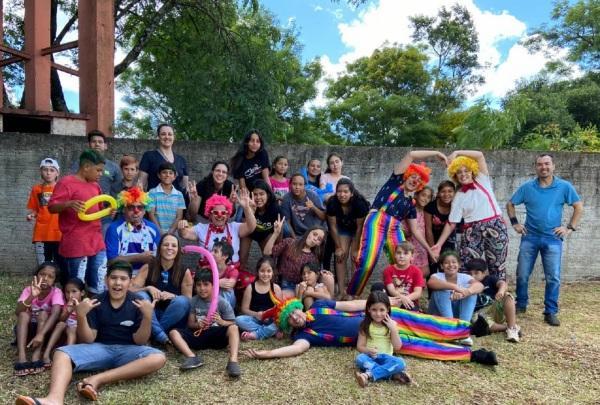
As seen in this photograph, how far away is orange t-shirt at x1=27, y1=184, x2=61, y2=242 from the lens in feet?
18.3

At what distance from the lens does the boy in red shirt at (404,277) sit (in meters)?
4.82

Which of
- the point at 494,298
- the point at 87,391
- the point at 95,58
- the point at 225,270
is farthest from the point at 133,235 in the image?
the point at 95,58

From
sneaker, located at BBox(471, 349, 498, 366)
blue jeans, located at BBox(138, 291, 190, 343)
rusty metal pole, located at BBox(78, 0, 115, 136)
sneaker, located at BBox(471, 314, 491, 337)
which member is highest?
rusty metal pole, located at BBox(78, 0, 115, 136)

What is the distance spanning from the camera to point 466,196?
5.35 meters

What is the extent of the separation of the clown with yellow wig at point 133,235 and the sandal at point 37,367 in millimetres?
1152

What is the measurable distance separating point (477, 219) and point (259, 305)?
2480 mm

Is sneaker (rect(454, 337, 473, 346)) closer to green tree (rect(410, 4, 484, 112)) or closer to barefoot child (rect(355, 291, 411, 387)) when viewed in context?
barefoot child (rect(355, 291, 411, 387))

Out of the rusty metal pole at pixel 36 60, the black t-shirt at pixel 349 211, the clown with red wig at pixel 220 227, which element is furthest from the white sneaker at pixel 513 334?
the rusty metal pole at pixel 36 60

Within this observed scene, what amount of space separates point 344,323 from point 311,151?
3.20m

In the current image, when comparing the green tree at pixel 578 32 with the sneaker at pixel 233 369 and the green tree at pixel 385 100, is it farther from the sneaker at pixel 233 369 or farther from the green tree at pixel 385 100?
the sneaker at pixel 233 369

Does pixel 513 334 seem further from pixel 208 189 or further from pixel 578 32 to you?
pixel 578 32

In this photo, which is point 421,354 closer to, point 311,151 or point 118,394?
point 118,394

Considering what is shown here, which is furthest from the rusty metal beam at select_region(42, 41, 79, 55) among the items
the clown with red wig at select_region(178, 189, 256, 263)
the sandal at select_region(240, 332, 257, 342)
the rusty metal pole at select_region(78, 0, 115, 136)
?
the sandal at select_region(240, 332, 257, 342)

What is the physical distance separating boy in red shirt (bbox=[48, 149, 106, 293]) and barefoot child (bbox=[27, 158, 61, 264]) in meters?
1.08
